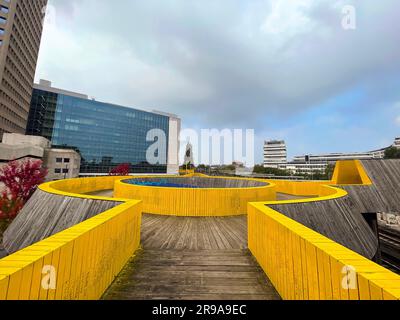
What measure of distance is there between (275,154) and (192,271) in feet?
387

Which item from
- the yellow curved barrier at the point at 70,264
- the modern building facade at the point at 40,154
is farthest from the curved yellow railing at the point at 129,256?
the modern building facade at the point at 40,154

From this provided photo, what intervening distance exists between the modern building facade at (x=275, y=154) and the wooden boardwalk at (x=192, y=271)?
110443 mm

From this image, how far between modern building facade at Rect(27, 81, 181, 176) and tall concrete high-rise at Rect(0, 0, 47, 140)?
5488 millimetres

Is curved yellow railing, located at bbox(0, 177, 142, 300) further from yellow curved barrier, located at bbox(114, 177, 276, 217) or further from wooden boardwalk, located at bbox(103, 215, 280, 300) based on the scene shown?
yellow curved barrier, located at bbox(114, 177, 276, 217)

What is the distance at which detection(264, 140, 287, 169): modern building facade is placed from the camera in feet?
355

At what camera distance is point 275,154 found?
364ft

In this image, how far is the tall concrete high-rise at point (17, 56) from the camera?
1352 inches

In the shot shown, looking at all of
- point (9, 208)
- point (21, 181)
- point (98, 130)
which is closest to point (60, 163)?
point (98, 130)

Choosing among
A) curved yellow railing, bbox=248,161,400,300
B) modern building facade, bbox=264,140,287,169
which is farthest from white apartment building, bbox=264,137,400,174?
curved yellow railing, bbox=248,161,400,300

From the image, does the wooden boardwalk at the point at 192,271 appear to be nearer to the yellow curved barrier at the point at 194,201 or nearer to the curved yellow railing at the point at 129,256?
the curved yellow railing at the point at 129,256

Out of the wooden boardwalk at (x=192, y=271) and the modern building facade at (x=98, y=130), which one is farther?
the modern building facade at (x=98, y=130)

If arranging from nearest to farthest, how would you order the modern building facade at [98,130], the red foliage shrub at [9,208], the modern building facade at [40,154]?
the red foliage shrub at [9,208], the modern building facade at [40,154], the modern building facade at [98,130]

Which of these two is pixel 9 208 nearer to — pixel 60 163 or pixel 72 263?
pixel 72 263
